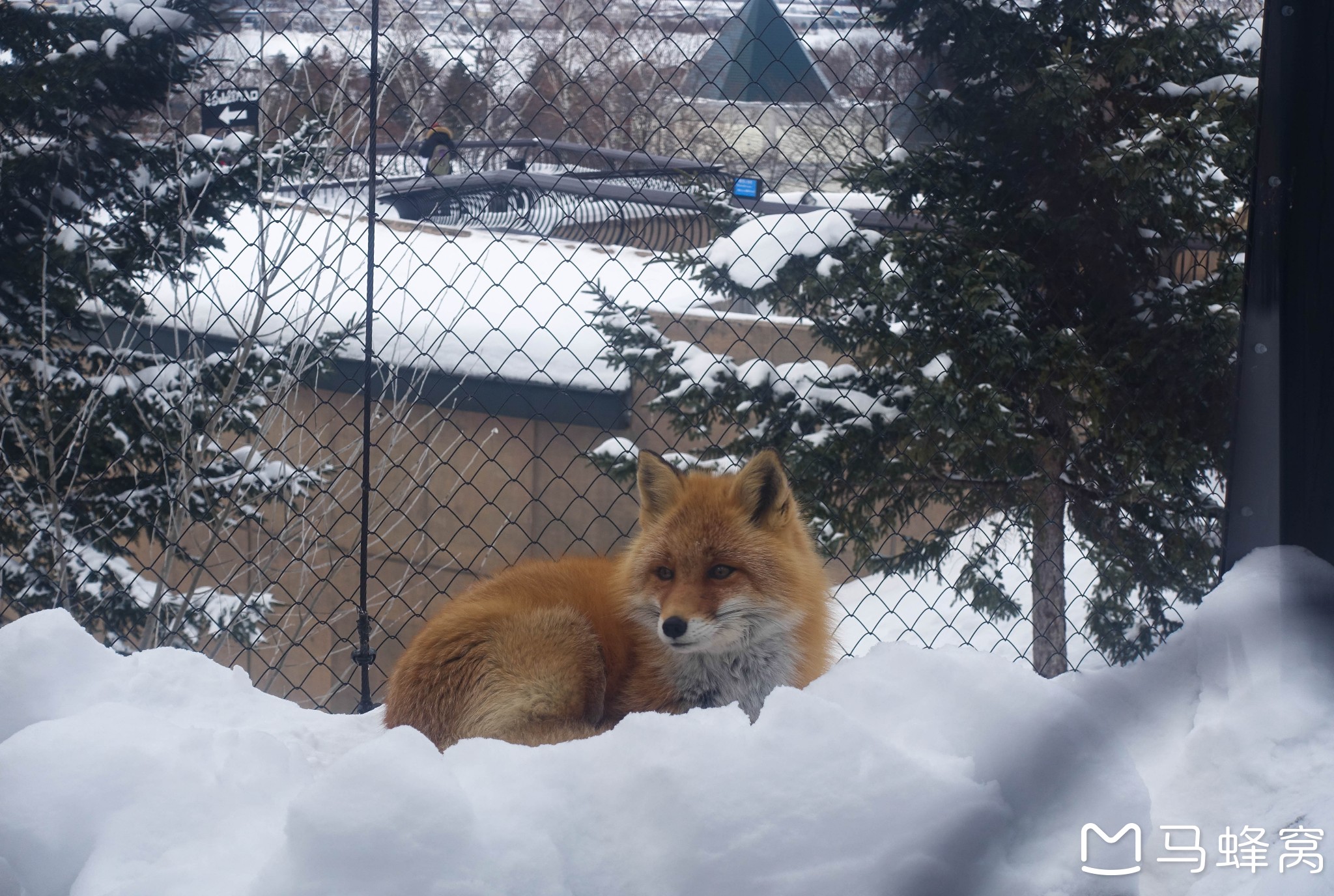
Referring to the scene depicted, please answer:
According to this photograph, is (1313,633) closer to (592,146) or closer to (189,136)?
(592,146)

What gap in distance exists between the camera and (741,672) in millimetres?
2180

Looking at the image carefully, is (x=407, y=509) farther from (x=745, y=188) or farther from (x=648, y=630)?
(x=648, y=630)

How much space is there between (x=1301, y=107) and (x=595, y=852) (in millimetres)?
1957

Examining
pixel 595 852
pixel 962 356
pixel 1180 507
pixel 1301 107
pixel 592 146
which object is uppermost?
pixel 592 146

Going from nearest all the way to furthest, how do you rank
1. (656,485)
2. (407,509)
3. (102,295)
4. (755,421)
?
(656,485) → (102,295) → (755,421) → (407,509)

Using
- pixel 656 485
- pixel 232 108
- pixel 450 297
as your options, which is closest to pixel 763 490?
pixel 656 485

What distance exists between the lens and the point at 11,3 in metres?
2.92

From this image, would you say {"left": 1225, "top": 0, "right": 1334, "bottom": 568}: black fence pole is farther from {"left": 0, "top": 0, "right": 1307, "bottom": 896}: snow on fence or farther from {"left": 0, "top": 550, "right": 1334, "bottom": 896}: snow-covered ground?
{"left": 0, "top": 550, "right": 1334, "bottom": 896}: snow-covered ground

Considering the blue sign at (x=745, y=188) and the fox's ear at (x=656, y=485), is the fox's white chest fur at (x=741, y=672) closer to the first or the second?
the fox's ear at (x=656, y=485)

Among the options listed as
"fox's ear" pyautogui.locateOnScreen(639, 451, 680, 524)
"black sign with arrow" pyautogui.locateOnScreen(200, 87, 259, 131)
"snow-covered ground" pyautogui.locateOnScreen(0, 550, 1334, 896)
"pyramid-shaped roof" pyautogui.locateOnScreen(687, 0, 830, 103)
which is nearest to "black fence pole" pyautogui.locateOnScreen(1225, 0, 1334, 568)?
"snow-covered ground" pyautogui.locateOnScreen(0, 550, 1334, 896)

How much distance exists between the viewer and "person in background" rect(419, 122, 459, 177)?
122 inches

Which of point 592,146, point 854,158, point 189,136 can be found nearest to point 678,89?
point 592,146

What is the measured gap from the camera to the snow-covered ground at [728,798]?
131 cm

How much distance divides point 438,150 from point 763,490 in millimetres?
2081
